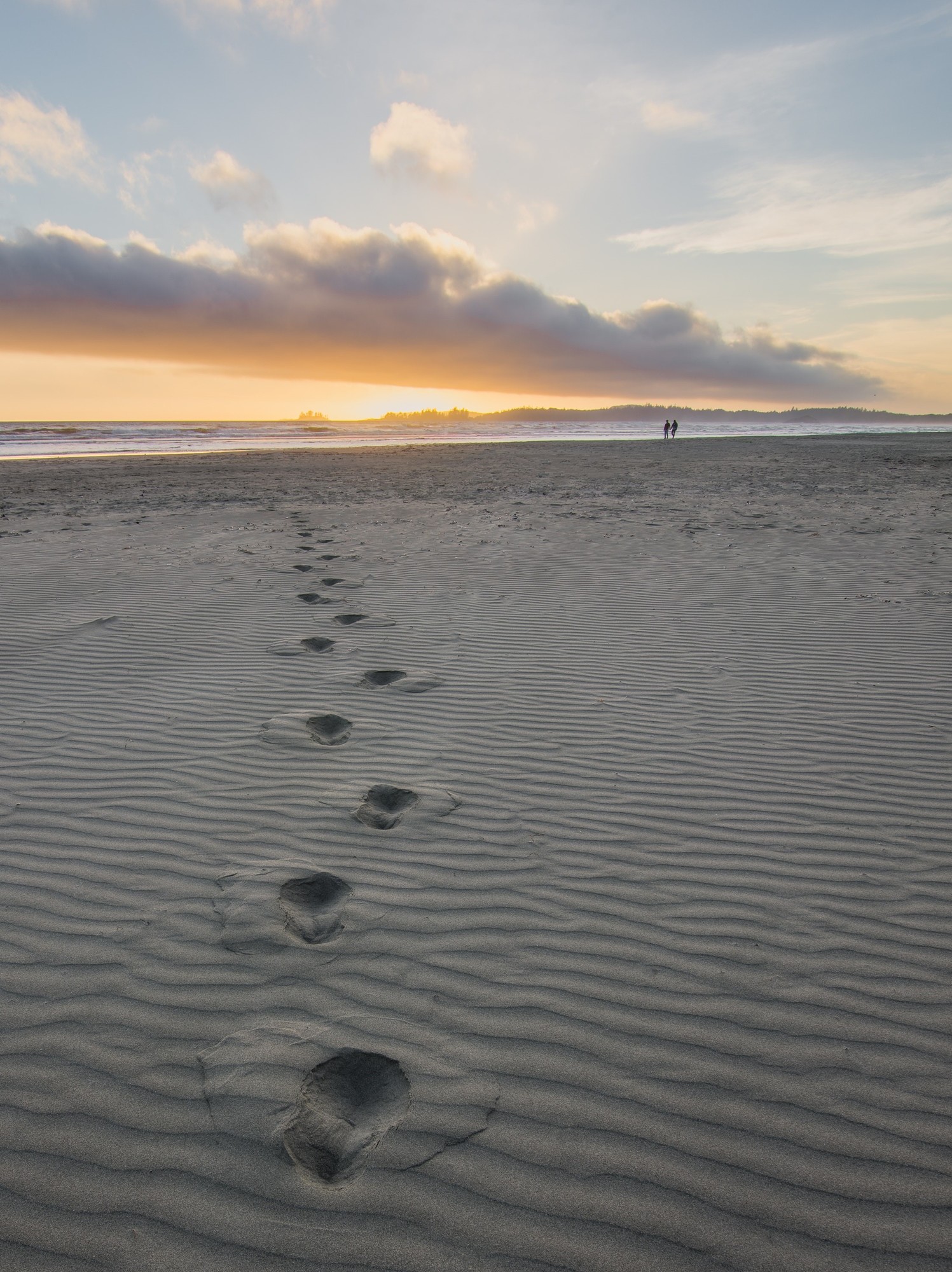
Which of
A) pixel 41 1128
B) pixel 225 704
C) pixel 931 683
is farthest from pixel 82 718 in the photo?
pixel 931 683

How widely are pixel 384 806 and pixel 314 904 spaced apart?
2.38 feet

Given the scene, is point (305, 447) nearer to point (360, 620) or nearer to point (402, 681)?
point (360, 620)

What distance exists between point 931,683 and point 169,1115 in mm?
4945

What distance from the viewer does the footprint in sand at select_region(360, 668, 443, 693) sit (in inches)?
183

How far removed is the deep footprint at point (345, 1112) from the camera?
1.71 m

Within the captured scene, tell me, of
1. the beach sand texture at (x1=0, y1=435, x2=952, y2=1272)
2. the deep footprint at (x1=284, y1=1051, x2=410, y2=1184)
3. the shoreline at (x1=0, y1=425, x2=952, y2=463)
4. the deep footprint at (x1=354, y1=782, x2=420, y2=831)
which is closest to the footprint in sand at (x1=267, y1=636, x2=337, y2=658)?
the beach sand texture at (x1=0, y1=435, x2=952, y2=1272)

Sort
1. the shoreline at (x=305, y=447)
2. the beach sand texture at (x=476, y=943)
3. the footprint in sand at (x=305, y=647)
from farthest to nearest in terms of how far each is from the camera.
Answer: the shoreline at (x=305, y=447)
the footprint in sand at (x=305, y=647)
the beach sand texture at (x=476, y=943)

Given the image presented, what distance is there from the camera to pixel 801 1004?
85.8 inches

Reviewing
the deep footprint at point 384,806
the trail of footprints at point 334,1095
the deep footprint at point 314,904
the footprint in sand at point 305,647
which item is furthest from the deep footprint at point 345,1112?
the footprint in sand at point 305,647

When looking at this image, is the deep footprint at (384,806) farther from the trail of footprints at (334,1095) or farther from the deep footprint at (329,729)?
the deep footprint at (329,729)

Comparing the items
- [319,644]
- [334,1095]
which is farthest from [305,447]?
[334,1095]

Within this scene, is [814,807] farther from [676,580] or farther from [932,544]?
[932,544]

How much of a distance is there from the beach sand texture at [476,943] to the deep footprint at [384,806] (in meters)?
0.02

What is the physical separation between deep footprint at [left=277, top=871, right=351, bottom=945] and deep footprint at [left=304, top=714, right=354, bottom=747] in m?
1.19
